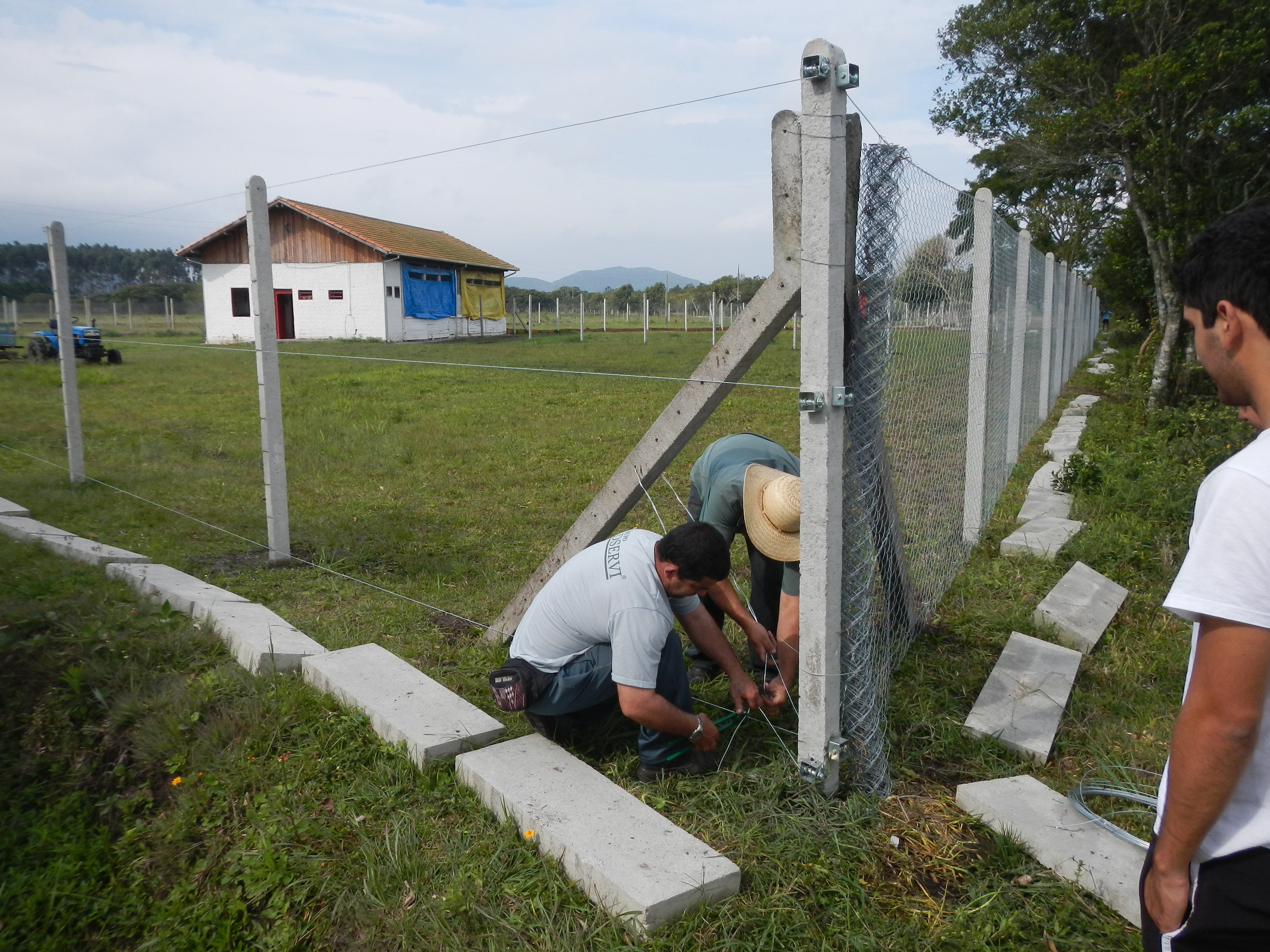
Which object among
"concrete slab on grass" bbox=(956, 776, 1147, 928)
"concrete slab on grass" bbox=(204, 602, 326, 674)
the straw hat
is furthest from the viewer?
"concrete slab on grass" bbox=(204, 602, 326, 674)

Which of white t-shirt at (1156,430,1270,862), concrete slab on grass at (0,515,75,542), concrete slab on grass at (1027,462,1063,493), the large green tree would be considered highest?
the large green tree

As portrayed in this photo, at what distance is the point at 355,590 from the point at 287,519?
32.2 inches

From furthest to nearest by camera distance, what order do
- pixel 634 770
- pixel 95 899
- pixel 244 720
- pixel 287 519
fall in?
pixel 287 519 < pixel 244 720 < pixel 634 770 < pixel 95 899

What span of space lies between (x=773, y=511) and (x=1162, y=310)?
13.3 m

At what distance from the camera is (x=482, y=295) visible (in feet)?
117

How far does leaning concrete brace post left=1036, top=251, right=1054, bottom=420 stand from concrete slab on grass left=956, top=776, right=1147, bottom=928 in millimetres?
6978

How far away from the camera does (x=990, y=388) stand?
A: 236 inches

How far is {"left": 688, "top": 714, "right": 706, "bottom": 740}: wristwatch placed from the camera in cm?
304

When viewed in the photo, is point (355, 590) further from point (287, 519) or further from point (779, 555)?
point (779, 555)

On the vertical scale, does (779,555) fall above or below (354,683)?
above

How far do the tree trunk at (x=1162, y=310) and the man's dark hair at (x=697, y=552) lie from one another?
→ 11.2m

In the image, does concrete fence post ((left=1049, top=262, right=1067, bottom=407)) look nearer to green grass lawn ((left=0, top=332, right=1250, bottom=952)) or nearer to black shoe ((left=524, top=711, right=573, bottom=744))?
green grass lawn ((left=0, top=332, right=1250, bottom=952))

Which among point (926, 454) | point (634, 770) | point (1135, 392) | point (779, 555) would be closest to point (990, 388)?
point (926, 454)

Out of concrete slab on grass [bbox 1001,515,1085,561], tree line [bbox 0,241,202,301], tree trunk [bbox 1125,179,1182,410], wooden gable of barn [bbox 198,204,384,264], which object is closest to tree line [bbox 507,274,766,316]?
wooden gable of barn [bbox 198,204,384,264]
